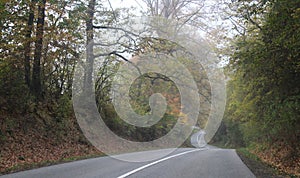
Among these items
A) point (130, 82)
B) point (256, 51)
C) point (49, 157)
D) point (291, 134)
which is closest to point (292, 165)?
point (291, 134)

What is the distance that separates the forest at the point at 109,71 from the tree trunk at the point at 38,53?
0.05m

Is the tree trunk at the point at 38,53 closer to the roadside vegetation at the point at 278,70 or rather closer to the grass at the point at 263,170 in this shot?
the roadside vegetation at the point at 278,70

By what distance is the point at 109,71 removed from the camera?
20016 mm

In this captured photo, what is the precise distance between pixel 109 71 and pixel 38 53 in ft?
20.5

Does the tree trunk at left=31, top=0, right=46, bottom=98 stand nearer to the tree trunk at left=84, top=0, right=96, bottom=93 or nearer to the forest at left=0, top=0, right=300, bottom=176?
the forest at left=0, top=0, right=300, bottom=176

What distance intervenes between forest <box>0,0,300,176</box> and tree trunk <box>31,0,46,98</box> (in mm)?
45

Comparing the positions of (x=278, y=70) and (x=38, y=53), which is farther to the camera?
(x=38, y=53)

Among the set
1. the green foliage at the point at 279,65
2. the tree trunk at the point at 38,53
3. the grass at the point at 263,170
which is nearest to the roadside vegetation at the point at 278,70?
the green foliage at the point at 279,65

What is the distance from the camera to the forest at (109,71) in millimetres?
10078

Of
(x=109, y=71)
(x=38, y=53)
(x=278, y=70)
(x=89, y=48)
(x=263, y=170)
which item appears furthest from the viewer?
(x=109, y=71)

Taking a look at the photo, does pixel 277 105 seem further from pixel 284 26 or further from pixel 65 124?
pixel 65 124

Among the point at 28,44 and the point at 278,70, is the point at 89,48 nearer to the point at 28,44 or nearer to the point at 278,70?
the point at 28,44

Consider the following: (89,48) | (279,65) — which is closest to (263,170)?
(279,65)

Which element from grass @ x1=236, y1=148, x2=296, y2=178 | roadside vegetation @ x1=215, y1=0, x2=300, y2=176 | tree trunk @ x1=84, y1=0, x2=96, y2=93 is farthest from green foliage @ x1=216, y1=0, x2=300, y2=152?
tree trunk @ x1=84, y1=0, x2=96, y2=93
